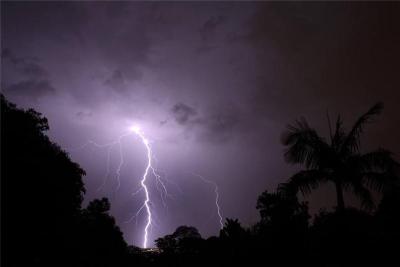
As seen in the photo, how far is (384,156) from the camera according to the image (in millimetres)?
8070

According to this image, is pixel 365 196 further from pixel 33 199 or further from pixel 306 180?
pixel 33 199

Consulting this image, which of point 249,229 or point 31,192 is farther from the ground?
point 31,192

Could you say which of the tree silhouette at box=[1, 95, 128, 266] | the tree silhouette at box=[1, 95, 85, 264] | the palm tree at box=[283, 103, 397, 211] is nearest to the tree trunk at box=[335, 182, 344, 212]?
the palm tree at box=[283, 103, 397, 211]

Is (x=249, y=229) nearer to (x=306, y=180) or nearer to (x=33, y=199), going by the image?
(x=306, y=180)

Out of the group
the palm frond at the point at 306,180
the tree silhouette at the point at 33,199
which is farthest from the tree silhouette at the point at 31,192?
the palm frond at the point at 306,180

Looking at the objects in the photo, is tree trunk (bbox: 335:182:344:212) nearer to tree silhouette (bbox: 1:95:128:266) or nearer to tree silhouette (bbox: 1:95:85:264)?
tree silhouette (bbox: 1:95:128:266)

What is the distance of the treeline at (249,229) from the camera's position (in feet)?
23.8

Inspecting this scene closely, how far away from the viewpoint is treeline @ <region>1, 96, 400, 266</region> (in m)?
7.26

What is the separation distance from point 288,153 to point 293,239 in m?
2.42

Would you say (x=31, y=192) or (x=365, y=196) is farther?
(x=31, y=192)

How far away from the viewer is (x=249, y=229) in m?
10.3

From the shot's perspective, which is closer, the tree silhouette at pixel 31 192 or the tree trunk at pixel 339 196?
the tree trunk at pixel 339 196

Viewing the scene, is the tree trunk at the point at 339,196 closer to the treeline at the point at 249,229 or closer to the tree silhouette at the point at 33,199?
the treeline at the point at 249,229

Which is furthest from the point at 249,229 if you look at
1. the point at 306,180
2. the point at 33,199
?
the point at 33,199
